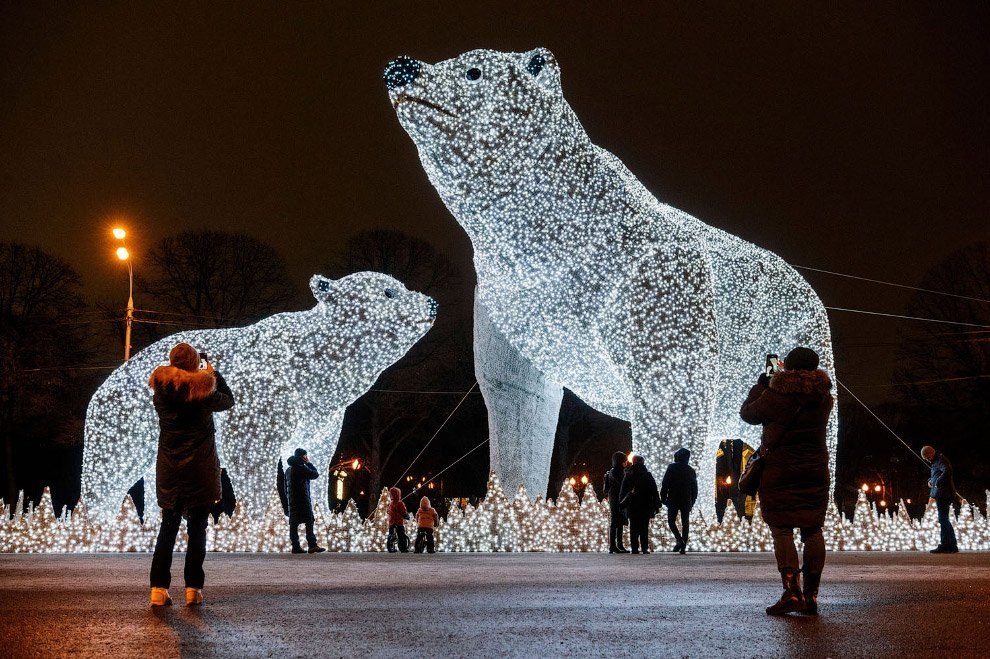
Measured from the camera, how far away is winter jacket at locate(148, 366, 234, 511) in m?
5.16

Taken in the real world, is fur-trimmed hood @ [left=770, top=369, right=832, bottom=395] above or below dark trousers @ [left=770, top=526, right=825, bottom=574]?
above

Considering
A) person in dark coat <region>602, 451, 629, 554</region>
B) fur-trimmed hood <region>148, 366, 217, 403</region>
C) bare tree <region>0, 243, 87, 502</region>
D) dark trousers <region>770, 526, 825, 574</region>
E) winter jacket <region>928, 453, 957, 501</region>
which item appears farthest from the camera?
bare tree <region>0, 243, 87, 502</region>

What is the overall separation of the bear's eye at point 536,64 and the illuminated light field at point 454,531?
5.11 metres

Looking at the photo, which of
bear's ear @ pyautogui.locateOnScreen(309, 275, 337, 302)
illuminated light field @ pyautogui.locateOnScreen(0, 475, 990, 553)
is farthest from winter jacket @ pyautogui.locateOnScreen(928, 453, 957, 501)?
bear's ear @ pyautogui.locateOnScreen(309, 275, 337, 302)

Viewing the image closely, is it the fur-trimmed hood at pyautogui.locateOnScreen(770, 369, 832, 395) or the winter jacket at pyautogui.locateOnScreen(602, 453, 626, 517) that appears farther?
the winter jacket at pyautogui.locateOnScreen(602, 453, 626, 517)

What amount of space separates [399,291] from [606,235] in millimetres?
4011

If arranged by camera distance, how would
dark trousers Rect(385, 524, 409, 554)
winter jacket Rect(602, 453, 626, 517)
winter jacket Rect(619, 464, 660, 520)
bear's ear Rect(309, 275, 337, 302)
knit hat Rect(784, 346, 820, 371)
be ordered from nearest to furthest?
1. knit hat Rect(784, 346, 820, 371)
2. winter jacket Rect(619, 464, 660, 520)
3. winter jacket Rect(602, 453, 626, 517)
4. dark trousers Rect(385, 524, 409, 554)
5. bear's ear Rect(309, 275, 337, 302)

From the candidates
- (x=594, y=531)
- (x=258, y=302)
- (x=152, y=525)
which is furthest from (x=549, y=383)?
(x=258, y=302)

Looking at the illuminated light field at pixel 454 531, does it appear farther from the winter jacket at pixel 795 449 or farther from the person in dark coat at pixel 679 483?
the winter jacket at pixel 795 449

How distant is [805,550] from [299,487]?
7.75m

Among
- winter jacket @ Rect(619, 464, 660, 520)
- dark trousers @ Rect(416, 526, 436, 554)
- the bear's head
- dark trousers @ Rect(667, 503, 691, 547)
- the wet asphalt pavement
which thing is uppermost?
the bear's head

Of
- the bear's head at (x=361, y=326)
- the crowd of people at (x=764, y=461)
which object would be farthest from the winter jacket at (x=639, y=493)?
the crowd of people at (x=764, y=461)

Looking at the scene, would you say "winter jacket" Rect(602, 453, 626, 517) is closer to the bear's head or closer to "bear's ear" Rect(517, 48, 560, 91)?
the bear's head

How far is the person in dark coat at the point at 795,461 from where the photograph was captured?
4879 mm
